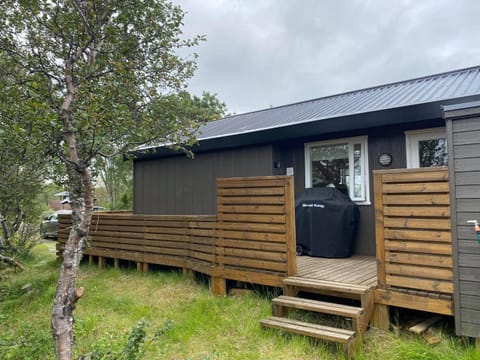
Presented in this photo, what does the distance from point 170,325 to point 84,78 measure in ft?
7.18

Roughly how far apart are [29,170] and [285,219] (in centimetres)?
354

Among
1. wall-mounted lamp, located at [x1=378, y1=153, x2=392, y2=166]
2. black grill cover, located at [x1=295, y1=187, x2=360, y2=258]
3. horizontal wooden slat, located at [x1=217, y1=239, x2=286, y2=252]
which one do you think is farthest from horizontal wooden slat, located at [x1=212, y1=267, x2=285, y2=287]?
wall-mounted lamp, located at [x1=378, y1=153, x2=392, y2=166]

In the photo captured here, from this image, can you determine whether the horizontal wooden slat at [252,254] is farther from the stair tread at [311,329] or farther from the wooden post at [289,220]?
the stair tread at [311,329]

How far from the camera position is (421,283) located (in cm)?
287

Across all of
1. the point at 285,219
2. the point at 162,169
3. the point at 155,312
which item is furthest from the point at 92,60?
the point at 162,169

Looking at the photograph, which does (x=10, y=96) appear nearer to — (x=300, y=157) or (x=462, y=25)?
(x=300, y=157)

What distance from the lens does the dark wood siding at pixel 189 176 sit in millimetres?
5871

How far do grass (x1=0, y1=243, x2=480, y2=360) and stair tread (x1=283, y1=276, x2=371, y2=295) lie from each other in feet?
1.33

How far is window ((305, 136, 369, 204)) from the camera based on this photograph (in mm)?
5082

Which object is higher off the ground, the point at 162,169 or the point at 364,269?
the point at 162,169

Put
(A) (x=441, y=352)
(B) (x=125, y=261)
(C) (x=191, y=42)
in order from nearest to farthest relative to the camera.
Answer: (A) (x=441, y=352) → (C) (x=191, y=42) → (B) (x=125, y=261)

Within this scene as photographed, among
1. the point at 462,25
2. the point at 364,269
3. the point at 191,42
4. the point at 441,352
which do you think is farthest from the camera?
the point at 462,25

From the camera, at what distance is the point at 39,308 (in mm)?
4672

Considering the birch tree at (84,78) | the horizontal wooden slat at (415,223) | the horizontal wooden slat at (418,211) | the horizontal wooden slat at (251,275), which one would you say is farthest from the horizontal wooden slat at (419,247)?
the birch tree at (84,78)
